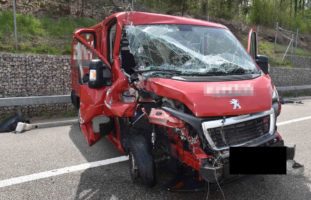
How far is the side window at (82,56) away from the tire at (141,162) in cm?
212

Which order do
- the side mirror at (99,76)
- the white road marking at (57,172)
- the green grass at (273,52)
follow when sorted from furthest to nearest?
the green grass at (273,52) → the side mirror at (99,76) → the white road marking at (57,172)

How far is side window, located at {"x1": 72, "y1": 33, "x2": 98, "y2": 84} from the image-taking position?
20.3 feet

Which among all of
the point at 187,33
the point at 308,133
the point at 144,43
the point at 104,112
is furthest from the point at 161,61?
the point at 308,133

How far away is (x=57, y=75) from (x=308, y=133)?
20.1 feet

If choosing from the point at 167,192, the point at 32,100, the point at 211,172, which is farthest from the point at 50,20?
the point at 211,172

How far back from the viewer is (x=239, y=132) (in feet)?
12.1

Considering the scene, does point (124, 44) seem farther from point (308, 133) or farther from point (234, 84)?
point (308, 133)

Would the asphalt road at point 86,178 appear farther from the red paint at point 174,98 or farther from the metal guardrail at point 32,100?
the metal guardrail at point 32,100

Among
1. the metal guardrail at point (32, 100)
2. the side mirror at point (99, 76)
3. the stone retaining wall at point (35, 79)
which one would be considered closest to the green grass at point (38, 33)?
the stone retaining wall at point (35, 79)

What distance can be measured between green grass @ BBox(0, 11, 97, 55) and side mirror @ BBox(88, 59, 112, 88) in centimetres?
621

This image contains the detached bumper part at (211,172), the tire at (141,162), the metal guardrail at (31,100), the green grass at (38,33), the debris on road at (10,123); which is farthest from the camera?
the green grass at (38,33)

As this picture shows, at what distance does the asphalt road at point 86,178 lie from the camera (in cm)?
404

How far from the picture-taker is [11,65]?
27.9ft

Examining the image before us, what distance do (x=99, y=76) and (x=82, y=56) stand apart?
2.17 m
